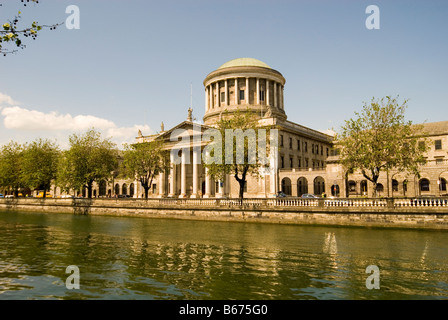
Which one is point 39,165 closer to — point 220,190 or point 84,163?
point 84,163

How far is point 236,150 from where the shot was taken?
3978cm

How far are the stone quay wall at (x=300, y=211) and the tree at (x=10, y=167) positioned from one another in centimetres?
2830

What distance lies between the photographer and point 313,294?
36.2ft

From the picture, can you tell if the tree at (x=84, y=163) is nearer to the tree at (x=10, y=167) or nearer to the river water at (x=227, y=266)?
the tree at (x=10, y=167)

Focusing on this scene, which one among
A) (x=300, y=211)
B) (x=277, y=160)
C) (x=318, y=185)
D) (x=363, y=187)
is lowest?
(x=300, y=211)

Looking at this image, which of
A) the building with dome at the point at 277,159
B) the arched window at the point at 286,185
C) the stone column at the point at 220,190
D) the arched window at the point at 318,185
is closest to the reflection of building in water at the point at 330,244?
the building with dome at the point at 277,159

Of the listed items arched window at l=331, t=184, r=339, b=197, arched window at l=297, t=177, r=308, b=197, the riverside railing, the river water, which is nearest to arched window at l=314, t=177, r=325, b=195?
arched window at l=297, t=177, r=308, b=197

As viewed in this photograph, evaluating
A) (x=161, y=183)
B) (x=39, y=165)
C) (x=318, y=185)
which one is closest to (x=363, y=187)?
(x=318, y=185)

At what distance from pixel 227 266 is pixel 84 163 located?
48052 mm

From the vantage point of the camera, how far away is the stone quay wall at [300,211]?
90.5ft

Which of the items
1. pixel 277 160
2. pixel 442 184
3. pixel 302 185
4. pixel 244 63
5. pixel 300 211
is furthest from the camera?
pixel 244 63

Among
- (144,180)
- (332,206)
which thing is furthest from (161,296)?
(144,180)

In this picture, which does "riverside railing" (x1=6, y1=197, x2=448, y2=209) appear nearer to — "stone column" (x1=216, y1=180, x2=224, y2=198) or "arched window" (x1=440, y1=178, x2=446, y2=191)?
"stone column" (x1=216, y1=180, x2=224, y2=198)
